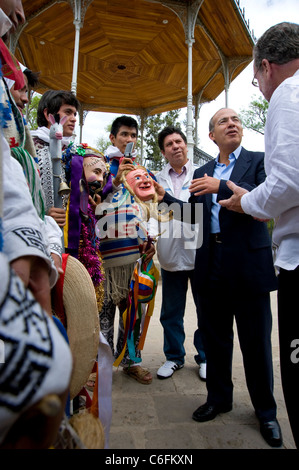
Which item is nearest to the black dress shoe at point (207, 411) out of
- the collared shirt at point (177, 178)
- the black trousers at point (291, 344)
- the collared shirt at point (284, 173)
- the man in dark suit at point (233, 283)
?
the man in dark suit at point (233, 283)

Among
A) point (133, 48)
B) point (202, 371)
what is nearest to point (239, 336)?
point (202, 371)

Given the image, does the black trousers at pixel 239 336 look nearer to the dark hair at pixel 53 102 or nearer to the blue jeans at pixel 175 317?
the blue jeans at pixel 175 317

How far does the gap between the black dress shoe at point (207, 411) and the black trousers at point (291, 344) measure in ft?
2.71

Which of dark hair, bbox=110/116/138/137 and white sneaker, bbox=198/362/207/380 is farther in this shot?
dark hair, bbox=110/116/138/137

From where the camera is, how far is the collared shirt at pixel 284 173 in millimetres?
1368

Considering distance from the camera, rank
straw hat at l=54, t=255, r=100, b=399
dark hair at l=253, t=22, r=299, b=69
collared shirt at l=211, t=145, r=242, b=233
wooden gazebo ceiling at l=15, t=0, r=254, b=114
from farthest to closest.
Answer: wooden gazebo ceiling at l=15, t=0, r=254, b=114, collared shirt at l=211, t=145, r=242, b=233, dark hair at l=253, t=22, r=299, b=69, straw hat at l=54, t=255, r=100, b=399

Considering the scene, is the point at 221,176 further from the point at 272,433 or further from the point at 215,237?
the point at 272,433

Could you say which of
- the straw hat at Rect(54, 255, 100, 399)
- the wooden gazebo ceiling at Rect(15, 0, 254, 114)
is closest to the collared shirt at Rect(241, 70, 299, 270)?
the straw hat at Rect(54, 255, 100, 399)

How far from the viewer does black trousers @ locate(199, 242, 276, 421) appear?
2.04 m

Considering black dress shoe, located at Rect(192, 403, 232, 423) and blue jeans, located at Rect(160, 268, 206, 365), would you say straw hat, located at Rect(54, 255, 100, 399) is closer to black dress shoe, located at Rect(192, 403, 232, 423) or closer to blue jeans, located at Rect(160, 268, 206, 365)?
black dress shoe, located at Rect(192, 403, 232, 423)

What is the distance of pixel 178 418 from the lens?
7.05 feet

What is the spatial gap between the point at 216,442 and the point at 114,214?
173 cm

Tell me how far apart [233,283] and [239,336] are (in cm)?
39
